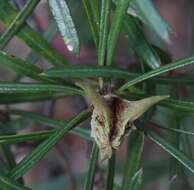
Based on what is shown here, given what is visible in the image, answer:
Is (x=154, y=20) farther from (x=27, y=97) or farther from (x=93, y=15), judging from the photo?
(x=27, y=97)

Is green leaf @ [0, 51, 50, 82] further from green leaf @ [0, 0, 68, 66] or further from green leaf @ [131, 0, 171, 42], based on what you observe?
green leaf @ [131, 0, 171, 42]

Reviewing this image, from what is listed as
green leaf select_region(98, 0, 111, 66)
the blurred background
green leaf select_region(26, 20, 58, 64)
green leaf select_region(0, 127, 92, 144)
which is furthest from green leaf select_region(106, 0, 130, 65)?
the blurred background

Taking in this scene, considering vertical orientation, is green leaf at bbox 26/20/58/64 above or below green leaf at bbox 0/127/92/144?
above

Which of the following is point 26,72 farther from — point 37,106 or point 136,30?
point 37,106

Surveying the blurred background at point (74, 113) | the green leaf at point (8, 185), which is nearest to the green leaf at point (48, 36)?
the green leaf at point (8, 185)

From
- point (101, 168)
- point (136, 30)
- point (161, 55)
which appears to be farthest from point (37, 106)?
point (136, 30)
